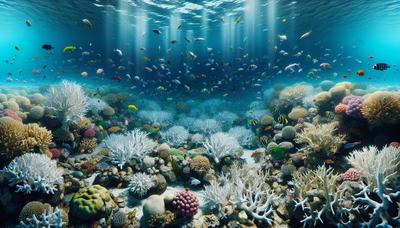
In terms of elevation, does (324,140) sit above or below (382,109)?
below

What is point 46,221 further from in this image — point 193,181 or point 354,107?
point 354,107

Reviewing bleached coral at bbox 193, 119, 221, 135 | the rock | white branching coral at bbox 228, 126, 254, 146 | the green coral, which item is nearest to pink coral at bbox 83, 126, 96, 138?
the green coral

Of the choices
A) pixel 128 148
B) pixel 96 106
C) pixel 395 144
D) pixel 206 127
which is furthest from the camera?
pixel 206 127

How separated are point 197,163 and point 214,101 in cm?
1405

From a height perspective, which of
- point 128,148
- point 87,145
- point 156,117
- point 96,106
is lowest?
point 156,117

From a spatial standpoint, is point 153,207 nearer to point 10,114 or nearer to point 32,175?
point 32,175

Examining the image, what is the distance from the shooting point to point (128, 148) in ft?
23.9

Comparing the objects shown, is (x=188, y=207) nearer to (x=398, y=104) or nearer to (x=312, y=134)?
(x=312, y=134)

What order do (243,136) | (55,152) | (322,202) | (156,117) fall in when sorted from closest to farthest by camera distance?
(322,202) < (55,152) < (243,136) < (156,117)

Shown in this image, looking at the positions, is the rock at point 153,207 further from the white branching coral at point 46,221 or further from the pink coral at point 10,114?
the pink coral at point 10,114

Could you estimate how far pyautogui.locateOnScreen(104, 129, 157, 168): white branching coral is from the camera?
7.11 m

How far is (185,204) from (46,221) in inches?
116

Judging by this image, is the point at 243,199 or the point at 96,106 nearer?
the point at 243,199

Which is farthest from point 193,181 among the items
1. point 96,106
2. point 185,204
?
point 96,106
